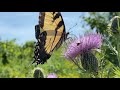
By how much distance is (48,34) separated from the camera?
343cm

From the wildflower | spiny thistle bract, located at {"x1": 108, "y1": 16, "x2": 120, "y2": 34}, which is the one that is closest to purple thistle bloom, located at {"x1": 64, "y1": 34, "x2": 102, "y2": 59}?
spiny thistle bract, located at {"x1": 108, "y1": 16, "x2": 120, "y2": 34}

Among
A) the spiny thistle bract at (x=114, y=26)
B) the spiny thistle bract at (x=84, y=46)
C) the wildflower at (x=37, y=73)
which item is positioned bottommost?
the wildflower at (x=37, y=73)

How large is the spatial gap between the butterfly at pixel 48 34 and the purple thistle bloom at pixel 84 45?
0.27m

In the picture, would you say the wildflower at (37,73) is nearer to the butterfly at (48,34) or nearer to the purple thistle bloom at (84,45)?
the butterfly at (48,34)

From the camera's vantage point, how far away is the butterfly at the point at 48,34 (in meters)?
3.20

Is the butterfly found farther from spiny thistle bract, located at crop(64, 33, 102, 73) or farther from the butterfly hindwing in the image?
spiny thistle bract, located at crop(64, 33, 102, 73)

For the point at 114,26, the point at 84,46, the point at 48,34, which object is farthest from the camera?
the point at 48,34

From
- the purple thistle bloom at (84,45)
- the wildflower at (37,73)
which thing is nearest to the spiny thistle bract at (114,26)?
the purple thistle bloom at (84,45)

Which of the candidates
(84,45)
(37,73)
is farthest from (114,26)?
(37,73)

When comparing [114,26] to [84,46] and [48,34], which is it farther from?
[48,34]

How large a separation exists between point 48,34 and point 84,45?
0.62 m

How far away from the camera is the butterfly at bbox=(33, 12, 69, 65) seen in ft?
10.5
